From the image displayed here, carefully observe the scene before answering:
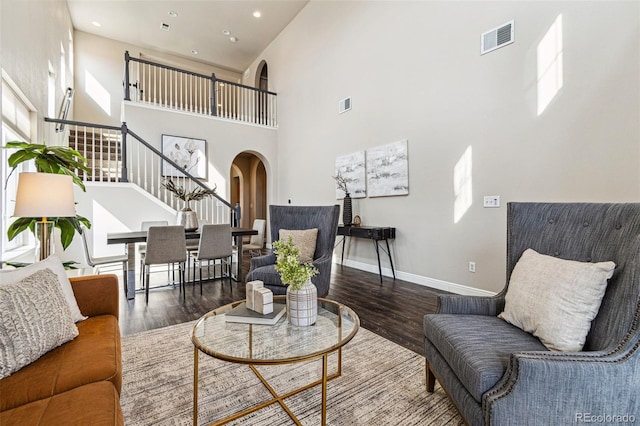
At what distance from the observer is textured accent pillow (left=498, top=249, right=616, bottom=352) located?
1255mm

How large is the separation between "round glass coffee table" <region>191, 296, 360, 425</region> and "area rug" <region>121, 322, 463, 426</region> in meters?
0.09

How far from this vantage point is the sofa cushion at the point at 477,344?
3.79ft

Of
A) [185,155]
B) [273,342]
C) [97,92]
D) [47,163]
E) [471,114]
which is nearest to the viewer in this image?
[273,342]

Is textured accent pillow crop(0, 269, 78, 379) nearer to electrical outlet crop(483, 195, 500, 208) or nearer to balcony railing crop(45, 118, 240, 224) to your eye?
electrical outlet crop(483, 195, 500, 208)

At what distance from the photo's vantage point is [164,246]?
3.54 m

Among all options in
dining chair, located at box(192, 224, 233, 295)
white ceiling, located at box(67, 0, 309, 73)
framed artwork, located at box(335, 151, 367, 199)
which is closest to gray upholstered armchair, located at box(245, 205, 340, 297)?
dining chair, located at box(192, 224, 233, 295)

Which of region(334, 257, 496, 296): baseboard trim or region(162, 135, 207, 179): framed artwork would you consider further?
region(162, 135, 207, 179): framed artwork

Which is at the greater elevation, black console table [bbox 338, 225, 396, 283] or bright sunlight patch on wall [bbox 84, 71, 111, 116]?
bright sunlight patch on wall [bbox 84, 71, 111, 116]

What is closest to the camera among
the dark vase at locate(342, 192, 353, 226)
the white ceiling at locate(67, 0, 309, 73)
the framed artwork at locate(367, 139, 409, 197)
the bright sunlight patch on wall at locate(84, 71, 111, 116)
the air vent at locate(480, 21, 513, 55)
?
the air vent at locate(480, 21, 513, 55)

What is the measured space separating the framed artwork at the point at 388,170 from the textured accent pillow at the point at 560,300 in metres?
2.80

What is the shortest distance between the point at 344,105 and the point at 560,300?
4.67m

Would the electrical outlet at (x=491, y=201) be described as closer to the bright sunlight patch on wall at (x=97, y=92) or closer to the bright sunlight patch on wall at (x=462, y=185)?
the bright sunlight patch on wall at (x=462, y=185)

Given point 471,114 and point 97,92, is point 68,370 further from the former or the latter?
point 97,92

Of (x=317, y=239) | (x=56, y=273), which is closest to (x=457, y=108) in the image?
(x=317, y=239)
